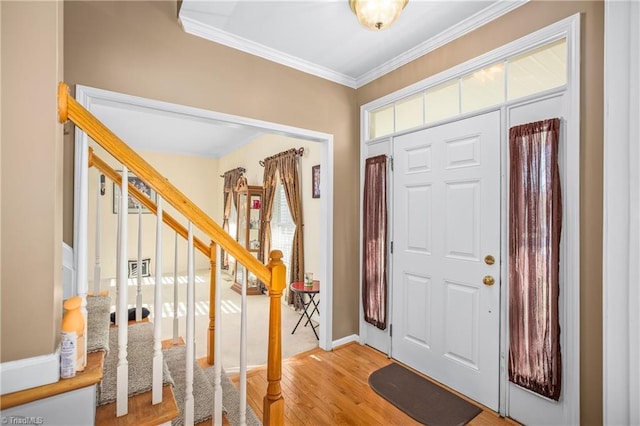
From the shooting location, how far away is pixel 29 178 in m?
0.98

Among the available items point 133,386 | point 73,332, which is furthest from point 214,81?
point 133,386

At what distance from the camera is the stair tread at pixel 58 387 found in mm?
920

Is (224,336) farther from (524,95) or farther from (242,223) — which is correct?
(524,95)

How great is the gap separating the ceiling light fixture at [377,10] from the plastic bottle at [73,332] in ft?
6.79

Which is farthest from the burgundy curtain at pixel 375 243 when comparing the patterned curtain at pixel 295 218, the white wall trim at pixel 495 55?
the patterned curtain at pixel 295 218

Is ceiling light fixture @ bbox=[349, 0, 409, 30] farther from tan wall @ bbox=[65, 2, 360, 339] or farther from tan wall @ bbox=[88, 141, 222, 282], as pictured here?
tan wall @ bbox=[88, 141, 222, 282]

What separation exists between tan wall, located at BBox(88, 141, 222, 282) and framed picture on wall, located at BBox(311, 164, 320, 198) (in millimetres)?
2833

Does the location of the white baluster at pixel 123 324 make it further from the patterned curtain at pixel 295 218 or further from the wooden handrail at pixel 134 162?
the patterned curtain at pixel 295 218

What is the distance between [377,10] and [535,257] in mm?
1796

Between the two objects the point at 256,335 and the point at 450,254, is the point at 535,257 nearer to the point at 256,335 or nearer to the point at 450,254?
the point at 450,254

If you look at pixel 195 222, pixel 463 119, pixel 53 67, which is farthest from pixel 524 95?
pixel 53 67

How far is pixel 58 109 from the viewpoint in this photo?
1058 mm

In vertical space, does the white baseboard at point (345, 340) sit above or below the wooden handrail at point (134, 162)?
below

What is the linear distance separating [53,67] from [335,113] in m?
2.45
